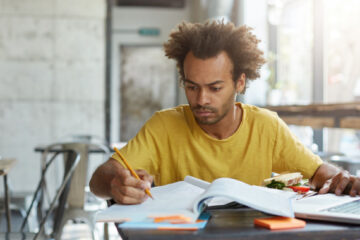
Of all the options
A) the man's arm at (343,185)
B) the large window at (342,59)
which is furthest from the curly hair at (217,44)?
the large window at (342,59)

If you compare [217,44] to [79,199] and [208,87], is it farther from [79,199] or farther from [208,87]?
[79,199]

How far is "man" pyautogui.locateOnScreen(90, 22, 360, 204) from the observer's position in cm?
151

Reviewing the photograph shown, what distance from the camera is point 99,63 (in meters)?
5.36

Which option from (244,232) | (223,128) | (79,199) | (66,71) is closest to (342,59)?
(79,199)

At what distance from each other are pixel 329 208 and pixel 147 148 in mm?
735

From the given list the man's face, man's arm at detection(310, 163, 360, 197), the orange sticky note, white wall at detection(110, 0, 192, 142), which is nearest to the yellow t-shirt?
the man's face

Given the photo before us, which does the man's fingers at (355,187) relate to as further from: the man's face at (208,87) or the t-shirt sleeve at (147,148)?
the t-shirt sleeve at (147,148)

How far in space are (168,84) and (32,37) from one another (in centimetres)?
429

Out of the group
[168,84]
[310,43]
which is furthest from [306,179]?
[168,84]

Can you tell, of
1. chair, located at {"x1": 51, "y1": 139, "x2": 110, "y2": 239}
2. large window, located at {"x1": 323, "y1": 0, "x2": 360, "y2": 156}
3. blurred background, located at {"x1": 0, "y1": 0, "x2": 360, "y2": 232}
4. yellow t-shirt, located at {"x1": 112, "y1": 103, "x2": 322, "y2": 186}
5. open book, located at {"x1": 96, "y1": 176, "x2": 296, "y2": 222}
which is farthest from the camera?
blurred background, located at {"x1": 0, "y1": 0, "x2": 360, "y2": 232}

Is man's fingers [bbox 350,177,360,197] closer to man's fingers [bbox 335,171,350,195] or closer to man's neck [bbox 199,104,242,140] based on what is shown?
man's fingers [bbox 335,171,350,195]

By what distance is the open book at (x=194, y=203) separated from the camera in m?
0.92

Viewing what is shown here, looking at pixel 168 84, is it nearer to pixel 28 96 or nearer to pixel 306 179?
pixel 28 96

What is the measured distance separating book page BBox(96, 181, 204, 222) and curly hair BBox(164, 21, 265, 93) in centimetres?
54
